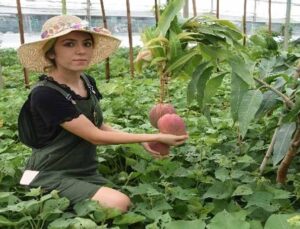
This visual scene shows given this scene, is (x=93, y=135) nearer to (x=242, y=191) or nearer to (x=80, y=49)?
(x=80, y=49)

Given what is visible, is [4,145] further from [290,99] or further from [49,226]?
[290,99]

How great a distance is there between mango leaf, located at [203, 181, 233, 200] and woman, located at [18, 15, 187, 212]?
249mm

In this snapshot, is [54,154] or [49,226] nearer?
[49,226]

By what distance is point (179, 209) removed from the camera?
176 cm

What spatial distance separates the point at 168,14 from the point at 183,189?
732 mm

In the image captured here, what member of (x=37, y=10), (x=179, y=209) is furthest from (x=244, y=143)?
(x=37, y=10)

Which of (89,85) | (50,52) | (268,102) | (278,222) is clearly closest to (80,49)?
(50,52)

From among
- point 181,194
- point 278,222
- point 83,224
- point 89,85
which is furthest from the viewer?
point 89,85

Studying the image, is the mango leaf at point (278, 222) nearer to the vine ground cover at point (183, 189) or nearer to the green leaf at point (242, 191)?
the vine ground cover at point (183, 189)

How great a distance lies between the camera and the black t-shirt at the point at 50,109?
187 centimetres

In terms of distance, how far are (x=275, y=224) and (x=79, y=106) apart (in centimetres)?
100

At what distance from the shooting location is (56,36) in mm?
1868

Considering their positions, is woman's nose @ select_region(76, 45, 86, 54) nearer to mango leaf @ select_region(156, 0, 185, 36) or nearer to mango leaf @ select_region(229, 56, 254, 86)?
mango leaf @ select_region(156, 0, 185, 36)

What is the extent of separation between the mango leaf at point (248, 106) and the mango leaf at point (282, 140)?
278 millimetres
